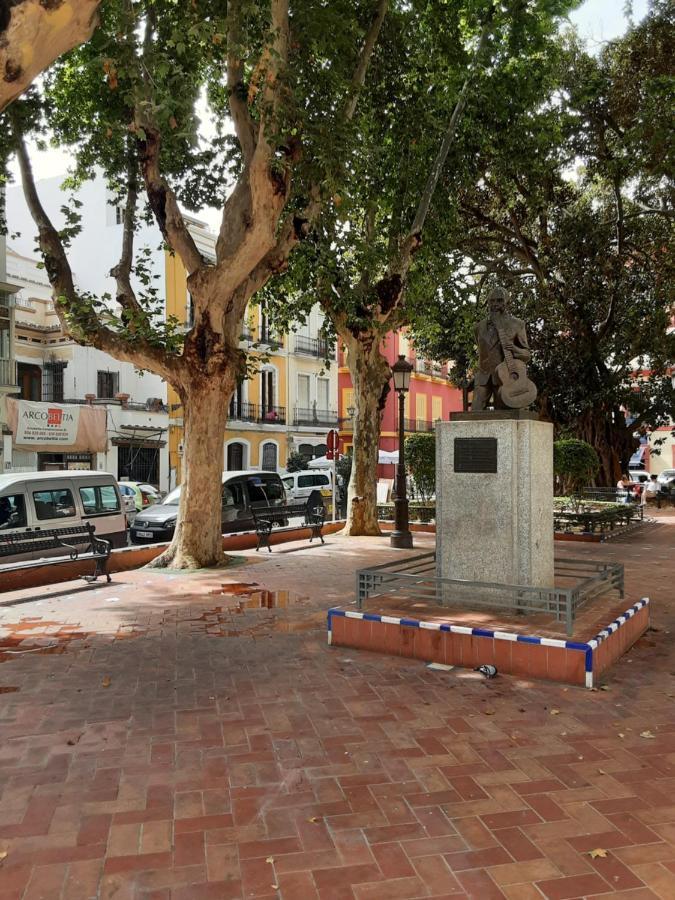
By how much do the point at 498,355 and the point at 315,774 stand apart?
453 cm

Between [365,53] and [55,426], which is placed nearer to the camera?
[365,53]

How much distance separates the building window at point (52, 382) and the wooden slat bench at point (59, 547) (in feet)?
60.6

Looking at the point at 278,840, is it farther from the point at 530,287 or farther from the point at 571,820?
the point at 530,287

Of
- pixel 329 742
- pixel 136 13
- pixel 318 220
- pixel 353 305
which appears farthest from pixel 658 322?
pixel 329 742

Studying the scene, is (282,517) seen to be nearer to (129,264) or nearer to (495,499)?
(129,264)

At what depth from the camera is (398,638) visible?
6.23m

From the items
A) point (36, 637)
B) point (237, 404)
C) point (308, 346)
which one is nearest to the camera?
point (36, 637)

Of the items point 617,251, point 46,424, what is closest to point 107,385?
point 46,424

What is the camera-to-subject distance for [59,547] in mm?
10297

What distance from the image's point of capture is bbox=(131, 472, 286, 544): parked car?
560 inches

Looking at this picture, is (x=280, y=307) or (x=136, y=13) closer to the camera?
(x=136, y=13)

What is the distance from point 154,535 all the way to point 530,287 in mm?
13234

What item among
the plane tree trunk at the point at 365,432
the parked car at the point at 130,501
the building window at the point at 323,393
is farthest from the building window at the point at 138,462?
the plane tree trunk at the point at 365,432

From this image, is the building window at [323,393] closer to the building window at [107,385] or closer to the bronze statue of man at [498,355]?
the building window at [107,385]
